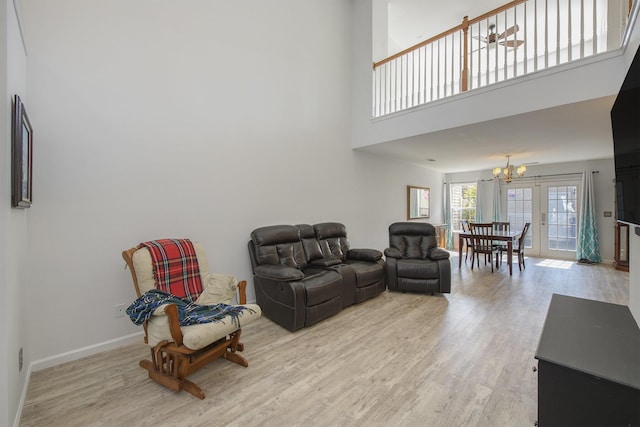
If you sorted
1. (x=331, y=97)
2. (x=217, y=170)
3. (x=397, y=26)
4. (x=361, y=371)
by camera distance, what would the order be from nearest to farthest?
1. (x=361, y=371)
2. (x=217, y=170)
3. (x=331, y=97)
4. (x=397, y=26)

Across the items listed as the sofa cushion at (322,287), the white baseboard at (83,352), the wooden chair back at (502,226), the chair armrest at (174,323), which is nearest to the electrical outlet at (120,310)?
the white baseboard at (83,352)

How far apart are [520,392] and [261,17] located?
4672 mm

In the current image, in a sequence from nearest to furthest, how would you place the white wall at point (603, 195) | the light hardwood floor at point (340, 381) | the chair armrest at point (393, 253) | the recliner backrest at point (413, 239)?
the light hardwood floor at point (340, 381) → the chair armrest at point (393, 253) → the recliner backrest at point (413, 239) → the white wall at point (603, 195)

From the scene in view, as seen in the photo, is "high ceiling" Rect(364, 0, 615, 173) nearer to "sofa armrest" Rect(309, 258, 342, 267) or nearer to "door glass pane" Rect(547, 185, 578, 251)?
"door glass pane" Rect(547, 185, 578, 251)

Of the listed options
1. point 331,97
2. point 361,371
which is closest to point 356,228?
point 331,97

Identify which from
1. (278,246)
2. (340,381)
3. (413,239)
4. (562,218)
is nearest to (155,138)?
(278,246)

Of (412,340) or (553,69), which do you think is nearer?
(412,340)

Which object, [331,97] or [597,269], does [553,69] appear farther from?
[597,269]

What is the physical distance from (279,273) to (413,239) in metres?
2.49

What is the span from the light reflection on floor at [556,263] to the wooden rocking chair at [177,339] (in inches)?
253

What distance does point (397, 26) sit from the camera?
228 inches

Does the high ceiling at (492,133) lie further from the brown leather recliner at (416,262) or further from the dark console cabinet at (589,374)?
the dark console cabinet at (589,374)

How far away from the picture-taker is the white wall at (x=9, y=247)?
1.37 metres

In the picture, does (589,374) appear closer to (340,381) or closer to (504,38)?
(340,381)
